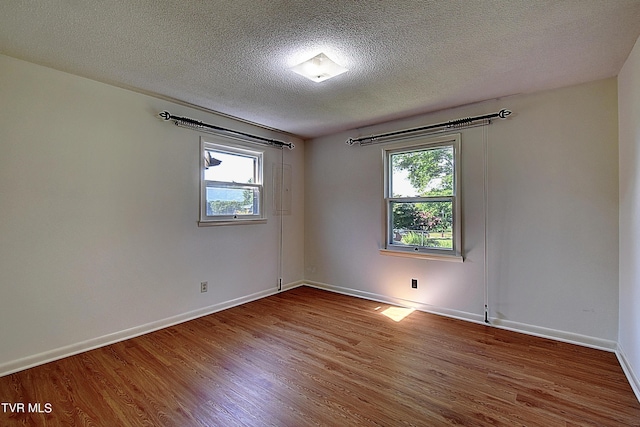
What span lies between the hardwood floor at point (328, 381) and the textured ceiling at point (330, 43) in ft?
7.78

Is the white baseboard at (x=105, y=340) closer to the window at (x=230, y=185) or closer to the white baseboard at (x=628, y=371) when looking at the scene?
the window at (x=230, y=185)

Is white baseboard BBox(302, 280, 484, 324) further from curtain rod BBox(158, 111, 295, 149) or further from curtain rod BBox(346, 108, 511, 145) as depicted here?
curtain rod BBox(158, 111, 295, 149)

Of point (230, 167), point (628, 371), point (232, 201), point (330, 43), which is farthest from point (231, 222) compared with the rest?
point (628, 371)

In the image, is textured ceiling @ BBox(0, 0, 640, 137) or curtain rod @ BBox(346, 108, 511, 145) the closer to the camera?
textured ceiling @ BBox(0, 0, 640, 137)

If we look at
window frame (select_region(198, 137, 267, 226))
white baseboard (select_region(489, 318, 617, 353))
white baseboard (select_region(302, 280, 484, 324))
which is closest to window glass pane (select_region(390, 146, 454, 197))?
white baseboard (select_region(302, 280, 484, 324))

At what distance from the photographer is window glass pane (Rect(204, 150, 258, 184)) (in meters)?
3.58

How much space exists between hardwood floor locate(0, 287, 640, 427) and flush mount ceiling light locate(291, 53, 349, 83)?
2341 millimetres

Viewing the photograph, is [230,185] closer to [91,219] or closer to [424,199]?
[91,219]

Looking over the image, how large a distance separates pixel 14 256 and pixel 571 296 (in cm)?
469

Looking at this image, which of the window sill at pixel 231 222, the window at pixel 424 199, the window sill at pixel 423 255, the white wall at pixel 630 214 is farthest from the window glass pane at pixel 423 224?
the window sill at pixel 231 222

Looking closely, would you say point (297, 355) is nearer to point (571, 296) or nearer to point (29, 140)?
point (571, 296)

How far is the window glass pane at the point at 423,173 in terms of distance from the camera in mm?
3463

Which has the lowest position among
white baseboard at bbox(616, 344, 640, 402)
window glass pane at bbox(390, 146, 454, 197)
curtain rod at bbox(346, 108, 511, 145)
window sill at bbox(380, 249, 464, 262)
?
white baseboard at bbox(616, 344, 640, 402)

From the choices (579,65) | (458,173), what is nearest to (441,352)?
(458,173)
